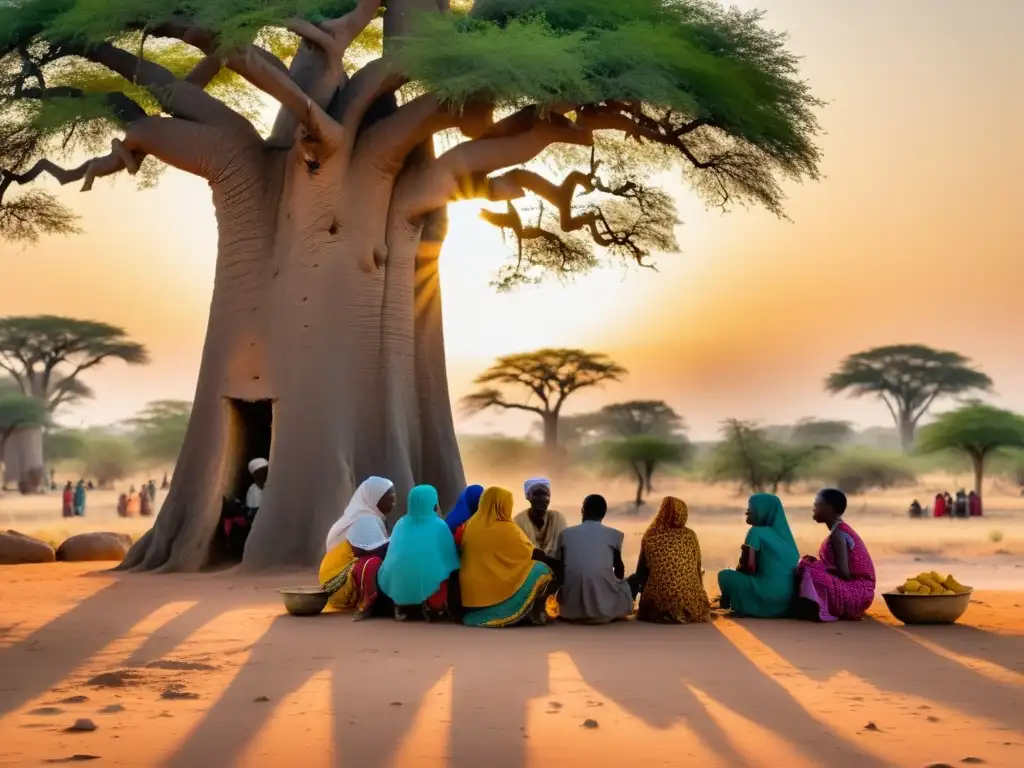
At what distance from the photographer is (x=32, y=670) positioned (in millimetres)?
7062

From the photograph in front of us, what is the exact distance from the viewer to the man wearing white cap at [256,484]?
14.4 meters

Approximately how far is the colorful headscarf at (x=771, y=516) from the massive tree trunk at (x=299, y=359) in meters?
5.25

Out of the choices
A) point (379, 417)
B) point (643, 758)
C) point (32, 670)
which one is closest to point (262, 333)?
point (379, 417)

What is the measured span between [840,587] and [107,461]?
149ft

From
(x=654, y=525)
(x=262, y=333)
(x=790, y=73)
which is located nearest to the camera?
(x=654, y=525)

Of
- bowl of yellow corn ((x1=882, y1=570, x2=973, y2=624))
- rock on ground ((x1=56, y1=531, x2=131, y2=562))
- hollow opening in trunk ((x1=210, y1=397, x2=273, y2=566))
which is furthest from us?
rock on ground ((x1=56, y1=531, x2=131, y2=562))

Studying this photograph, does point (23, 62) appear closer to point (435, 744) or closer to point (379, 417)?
point (379, 417)

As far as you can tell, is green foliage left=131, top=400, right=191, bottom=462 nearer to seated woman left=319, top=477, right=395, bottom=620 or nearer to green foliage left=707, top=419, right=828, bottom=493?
green foliage left=707, top=419, right=828, bottom=493

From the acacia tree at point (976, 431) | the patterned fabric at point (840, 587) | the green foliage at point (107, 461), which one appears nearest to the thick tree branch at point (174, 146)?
the patterned fabric at point (840, 587)

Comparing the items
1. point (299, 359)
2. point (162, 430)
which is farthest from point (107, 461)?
point (299, 359)

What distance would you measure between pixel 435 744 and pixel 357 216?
30.9 ft

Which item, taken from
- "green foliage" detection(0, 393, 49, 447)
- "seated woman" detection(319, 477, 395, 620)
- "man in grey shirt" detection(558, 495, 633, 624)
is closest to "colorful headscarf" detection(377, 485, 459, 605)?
"seated woman" detection(319, 477, 395, 620)

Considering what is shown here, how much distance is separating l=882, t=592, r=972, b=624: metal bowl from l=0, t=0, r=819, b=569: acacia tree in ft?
19.3

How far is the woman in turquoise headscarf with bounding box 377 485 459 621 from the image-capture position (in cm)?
889
